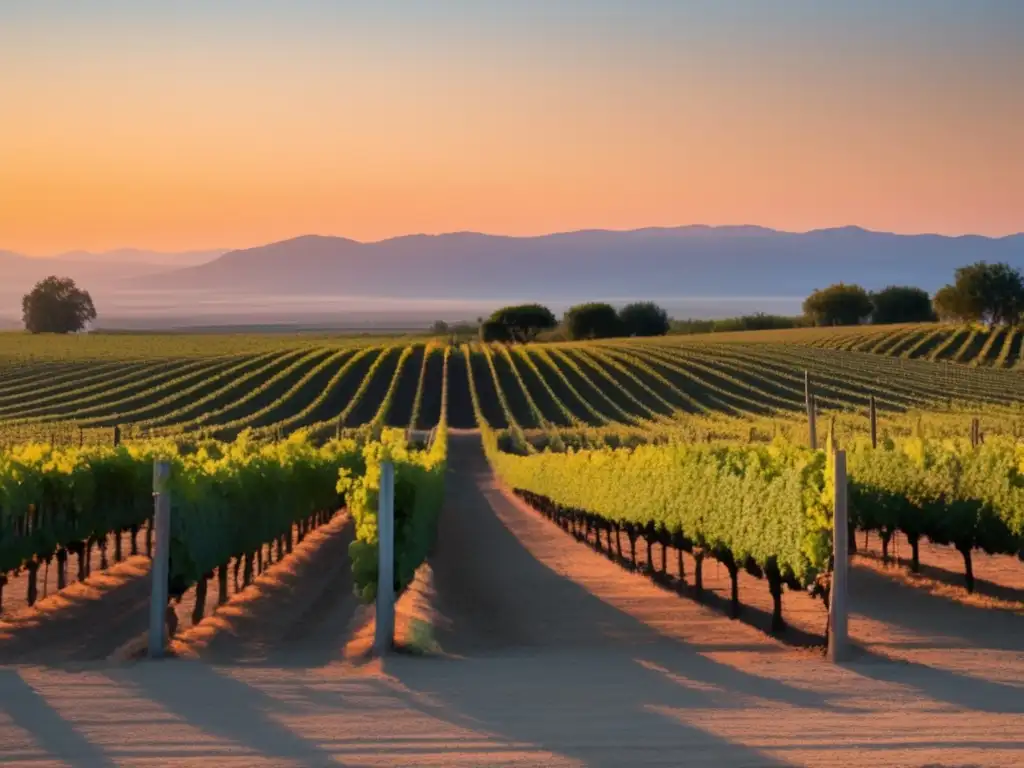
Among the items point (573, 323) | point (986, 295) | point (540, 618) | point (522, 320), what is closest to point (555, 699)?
point (540, 618)

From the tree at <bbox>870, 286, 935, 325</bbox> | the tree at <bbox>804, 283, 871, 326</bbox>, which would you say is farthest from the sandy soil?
the tree at <bbox>870, 286, 935, 325</bbox>

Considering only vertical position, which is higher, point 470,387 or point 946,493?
point 946,493

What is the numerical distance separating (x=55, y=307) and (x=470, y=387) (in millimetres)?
77684

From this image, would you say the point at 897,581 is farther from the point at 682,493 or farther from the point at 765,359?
the point at 765,359

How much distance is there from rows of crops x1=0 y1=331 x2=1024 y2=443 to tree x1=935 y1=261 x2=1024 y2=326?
82.3 feet

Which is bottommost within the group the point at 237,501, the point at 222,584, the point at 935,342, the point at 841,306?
the point at 222,584

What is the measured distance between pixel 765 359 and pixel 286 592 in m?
75.1

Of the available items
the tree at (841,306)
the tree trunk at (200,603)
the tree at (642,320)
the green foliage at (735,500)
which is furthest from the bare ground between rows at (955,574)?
the tree at (841,306)

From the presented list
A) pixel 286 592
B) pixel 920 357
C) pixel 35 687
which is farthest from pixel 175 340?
pixel 35 687

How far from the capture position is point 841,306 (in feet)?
453

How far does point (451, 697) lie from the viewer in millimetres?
9375

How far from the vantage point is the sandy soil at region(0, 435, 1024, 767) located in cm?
781

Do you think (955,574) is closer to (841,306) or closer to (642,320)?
(642,320)

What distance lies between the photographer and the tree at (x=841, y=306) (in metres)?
138
